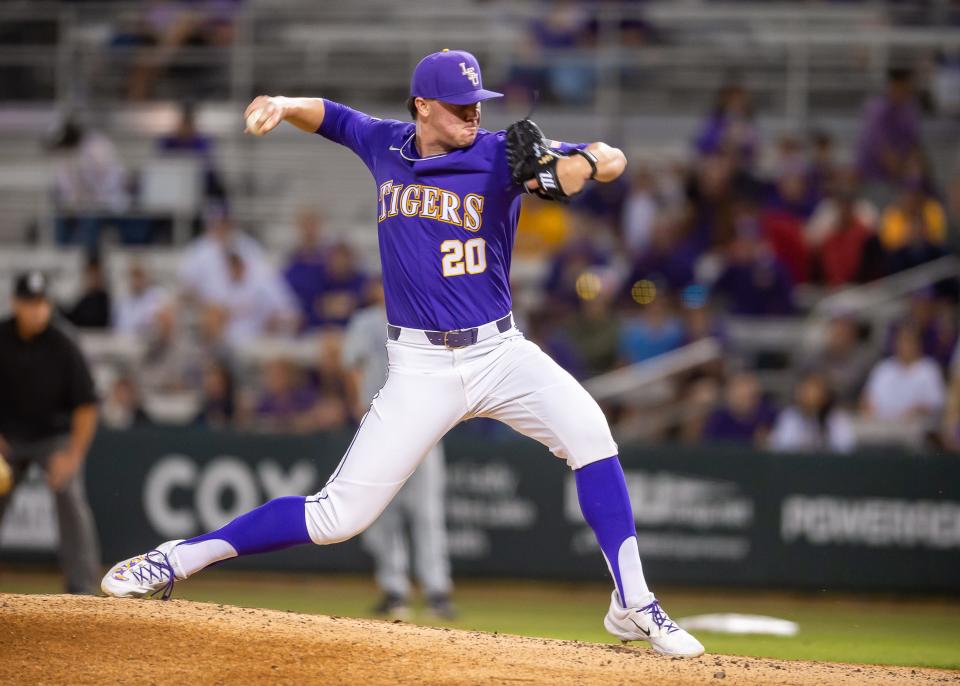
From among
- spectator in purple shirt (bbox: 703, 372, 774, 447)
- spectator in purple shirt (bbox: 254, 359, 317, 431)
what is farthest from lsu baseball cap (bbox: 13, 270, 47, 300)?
spectator in purple shirt (bbox: 703, 372, 774, 447)

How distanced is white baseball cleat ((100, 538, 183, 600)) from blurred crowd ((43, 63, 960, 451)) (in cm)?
496

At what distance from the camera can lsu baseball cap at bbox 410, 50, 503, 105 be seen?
5422mm

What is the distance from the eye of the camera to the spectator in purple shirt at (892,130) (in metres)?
14.0

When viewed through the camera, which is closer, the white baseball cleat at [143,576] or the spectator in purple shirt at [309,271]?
the white baseball cleat at [143,576]

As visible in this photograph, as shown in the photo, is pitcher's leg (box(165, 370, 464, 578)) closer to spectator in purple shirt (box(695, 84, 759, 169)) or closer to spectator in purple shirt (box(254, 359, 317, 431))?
spectator in purple shirt (box(254, 359, 317, 431))

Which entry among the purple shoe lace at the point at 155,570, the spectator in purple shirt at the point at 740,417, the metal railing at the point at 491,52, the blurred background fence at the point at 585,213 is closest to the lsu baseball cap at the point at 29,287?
the blurred background fence at the point at 585,213

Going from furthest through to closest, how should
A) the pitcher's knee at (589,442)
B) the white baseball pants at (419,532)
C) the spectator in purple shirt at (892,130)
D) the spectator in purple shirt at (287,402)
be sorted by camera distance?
the spectator in purple shirt at (892,130)
the spectator in purple shirt at (287,402)
the white baseball pants at (419,532)
the pitcher's knee at (589,442)

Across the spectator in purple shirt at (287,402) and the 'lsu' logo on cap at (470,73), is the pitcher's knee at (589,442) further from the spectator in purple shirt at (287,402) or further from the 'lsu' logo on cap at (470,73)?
the spectator in purple shirt at (287,402)

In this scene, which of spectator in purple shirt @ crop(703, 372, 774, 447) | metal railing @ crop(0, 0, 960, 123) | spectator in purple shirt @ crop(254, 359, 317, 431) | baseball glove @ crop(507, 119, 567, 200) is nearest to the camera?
baseball glove @ crop(507, 119, 567, 200)

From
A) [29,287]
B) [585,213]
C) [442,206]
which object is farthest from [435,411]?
[585,213]

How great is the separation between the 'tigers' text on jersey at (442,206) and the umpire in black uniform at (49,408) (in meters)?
4.26

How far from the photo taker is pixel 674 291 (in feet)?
41.9

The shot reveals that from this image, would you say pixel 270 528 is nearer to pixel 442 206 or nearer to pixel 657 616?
pixel 442 206

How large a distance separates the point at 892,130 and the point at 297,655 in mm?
10472
